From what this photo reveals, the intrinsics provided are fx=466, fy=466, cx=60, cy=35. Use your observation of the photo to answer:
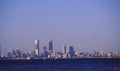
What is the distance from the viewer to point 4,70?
44.8 m

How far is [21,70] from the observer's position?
146ft

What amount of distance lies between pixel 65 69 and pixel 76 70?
2.83 metres

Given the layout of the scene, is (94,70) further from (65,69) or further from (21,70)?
(21,70)

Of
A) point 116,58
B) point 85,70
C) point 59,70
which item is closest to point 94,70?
point 85,70

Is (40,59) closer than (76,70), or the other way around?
(76,70)

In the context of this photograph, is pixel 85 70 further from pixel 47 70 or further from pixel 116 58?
pixel 116 58

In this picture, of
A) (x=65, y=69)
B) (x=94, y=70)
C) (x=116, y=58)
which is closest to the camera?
(x=94, y=70)

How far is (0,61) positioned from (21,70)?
16.0 m

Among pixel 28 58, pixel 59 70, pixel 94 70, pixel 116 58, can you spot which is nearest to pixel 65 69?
pixel 59 70

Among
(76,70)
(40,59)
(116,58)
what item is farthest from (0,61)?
(76,70)

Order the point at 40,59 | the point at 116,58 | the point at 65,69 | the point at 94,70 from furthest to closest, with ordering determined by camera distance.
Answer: the point at 40,59 < the point at 116,58 < the point at 65,69 < the point at 94,70

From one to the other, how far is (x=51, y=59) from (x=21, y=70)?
66.5ft

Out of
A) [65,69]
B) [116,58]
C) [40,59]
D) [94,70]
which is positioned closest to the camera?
[94,70]

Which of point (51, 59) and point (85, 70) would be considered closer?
point (85, 70)
